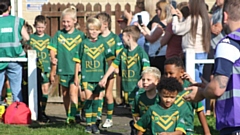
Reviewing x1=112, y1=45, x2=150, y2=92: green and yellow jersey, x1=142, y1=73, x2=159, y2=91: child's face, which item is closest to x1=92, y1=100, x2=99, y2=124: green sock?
x1=112, y1=45, x2=150, y2=92: green and yellow jersey

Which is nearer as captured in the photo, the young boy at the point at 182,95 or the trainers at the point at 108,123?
the young boy at the point at 182,95

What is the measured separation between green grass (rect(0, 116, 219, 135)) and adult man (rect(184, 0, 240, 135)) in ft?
14.7

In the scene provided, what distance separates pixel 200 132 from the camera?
30.8 feet

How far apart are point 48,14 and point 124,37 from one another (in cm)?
482

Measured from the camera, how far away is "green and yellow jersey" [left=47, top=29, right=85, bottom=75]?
34.1 feet

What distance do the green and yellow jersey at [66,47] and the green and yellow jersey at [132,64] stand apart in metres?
1.19

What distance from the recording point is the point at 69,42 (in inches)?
409

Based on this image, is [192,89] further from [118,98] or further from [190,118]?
[118,98]

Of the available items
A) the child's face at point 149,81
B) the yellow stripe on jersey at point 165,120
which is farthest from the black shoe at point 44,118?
the yellow stripe on jersey at point 165,120

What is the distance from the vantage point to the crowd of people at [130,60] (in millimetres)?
7160

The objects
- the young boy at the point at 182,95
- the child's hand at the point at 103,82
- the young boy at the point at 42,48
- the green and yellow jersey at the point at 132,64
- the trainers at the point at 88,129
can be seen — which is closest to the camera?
the young boy at the point at 182,95

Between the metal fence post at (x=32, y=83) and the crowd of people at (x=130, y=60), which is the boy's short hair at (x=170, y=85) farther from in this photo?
the metal fence post at (x=32, y=83)

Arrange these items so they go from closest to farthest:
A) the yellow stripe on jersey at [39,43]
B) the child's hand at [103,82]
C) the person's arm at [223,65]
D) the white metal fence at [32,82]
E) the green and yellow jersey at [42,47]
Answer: the person's arm at [223,65] → the child's hand at [103,82] → the white metal fence at [32,82] → the green and yellow jersey at [42,47] → the yellow stripe on jersey at [39,43]

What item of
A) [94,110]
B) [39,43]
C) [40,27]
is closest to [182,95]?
[94,110]
